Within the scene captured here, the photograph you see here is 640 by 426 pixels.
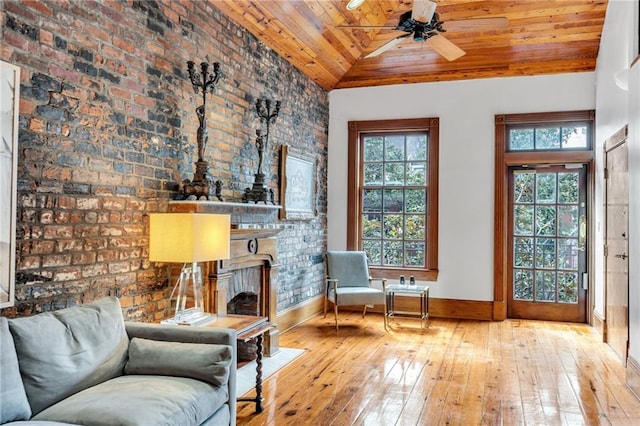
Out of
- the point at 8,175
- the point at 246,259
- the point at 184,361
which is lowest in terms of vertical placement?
the point at 184,361

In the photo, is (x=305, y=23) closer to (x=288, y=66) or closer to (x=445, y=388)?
(x=288, y=66)

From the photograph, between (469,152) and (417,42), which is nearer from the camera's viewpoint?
(417,42)

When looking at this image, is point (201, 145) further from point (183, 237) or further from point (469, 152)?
point (469, 152)

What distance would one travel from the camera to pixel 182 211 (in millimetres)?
3592

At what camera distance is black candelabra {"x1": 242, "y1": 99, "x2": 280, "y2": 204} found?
183 inches

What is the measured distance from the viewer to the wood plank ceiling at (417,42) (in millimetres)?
4934

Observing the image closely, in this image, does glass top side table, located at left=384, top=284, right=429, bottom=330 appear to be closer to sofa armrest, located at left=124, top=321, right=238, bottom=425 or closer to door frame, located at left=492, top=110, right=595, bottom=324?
door frame, located at left=492, top=110, right=595, bottom=324

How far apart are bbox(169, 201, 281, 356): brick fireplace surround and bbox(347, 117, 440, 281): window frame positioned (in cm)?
182

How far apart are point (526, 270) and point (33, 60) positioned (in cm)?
564

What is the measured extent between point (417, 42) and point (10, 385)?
194 inches

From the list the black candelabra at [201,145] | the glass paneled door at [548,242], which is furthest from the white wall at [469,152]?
the black candelabra at [201,145]

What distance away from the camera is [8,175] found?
241 cm

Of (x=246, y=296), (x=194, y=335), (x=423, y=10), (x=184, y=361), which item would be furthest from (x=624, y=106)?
(x=184, y=361)

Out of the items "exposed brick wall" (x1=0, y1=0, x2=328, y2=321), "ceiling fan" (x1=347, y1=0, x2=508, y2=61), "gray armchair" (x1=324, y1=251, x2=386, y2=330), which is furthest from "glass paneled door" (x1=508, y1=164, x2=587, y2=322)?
"exposed brick wall" (x1=0, y1=0, x2=328, y2=321)
